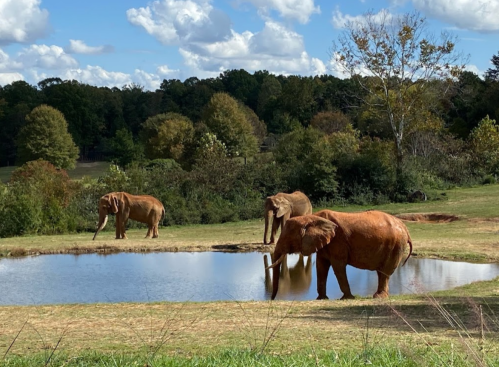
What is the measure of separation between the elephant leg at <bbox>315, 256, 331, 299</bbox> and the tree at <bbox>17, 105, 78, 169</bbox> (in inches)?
2525

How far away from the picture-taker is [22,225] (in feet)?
103

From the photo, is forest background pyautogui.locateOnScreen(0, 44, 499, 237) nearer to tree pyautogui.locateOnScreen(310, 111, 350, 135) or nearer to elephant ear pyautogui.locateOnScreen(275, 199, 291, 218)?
tree pyautogui.locateOnScreen(310, 111, 350, 135)

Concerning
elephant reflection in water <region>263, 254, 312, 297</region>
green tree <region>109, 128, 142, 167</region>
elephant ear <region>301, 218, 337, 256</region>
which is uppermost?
green tree <region>109, 128, 142, 167</region>

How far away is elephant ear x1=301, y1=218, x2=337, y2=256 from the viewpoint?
48.8 ft

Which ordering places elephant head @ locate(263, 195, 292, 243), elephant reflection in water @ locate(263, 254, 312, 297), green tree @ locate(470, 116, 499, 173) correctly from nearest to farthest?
elephant reflection in water @ locate(263, 254, 312, 297) < elephant head @ locate(263, 195, 292, 243) < green tree @ locate(470, 116, 499, 173)

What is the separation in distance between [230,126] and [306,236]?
5245cm

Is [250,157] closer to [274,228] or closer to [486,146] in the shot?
[486,146]

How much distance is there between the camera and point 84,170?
87.9 metres

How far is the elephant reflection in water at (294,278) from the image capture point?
1783cm

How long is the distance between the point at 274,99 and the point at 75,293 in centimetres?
8024

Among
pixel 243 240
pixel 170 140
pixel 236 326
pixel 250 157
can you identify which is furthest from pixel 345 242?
pixel 250 157

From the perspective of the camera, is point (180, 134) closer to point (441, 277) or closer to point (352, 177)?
point (352, 177)

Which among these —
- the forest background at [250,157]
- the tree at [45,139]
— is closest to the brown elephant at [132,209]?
the forest background at [250,157]

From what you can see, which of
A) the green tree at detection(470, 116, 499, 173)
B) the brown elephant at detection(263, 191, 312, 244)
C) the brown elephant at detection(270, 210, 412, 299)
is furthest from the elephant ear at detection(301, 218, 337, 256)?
the green tree at detection(470, 116, 499, 173)
